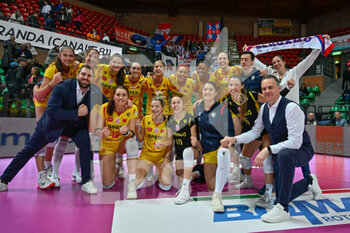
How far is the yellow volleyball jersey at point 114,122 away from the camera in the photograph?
3.57 m

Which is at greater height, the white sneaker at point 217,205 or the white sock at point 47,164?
the white sock at point 47,164

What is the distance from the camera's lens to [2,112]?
5.78 meters

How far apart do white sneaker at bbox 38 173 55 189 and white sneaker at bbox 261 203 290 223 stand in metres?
2.74

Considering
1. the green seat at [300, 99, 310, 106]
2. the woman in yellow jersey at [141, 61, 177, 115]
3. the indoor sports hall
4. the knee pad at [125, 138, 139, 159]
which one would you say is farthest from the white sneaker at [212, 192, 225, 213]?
the green seat at [300, 99, 310, 106]

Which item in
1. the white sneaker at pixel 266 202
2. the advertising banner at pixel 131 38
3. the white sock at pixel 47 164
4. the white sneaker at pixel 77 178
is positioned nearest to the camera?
the white sneaker at pixel 266 202

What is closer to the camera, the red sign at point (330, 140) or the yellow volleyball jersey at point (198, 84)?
the yellow volleyball jersey at point (198, 84)

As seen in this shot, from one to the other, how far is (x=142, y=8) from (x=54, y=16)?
925 centimetres

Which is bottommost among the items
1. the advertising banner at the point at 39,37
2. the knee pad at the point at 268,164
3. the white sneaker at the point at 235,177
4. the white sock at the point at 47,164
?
the white sneaker at the point at 235,177

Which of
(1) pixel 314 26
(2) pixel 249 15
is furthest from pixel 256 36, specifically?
(1) pixel 314 26

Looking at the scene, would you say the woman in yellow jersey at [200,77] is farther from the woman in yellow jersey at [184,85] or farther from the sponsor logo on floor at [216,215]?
the sponsor logo on floor at [216,215]

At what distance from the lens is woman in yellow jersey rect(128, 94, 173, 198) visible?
357 centimetres

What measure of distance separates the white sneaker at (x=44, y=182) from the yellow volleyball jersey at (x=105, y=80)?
156 centimetres

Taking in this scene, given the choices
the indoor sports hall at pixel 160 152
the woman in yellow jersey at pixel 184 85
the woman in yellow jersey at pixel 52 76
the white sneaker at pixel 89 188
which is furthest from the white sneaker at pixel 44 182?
the woman in yellow jersey at pixel 184 85

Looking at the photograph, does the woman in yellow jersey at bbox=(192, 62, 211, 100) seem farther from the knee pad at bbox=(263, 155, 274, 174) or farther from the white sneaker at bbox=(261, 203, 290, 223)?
the white sneaker at bbox=(261, 203, 290, 223)
